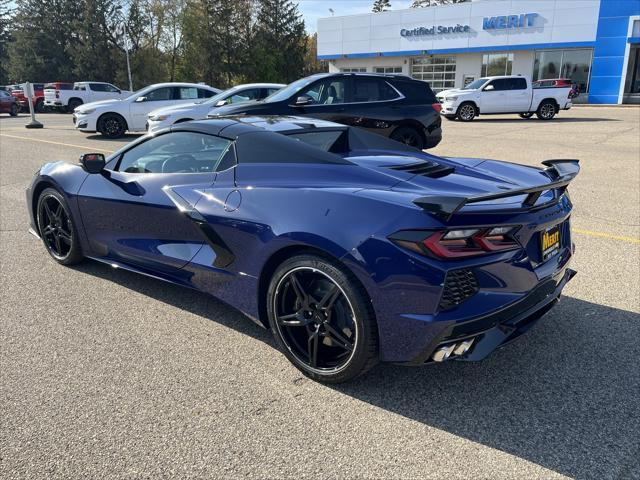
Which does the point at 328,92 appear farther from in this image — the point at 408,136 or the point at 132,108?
the point at 132,108

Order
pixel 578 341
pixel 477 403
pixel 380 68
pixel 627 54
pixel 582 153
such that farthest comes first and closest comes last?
pixel 380 68 → pixel 627 54 → pixel 582 153 → pixel 578 341 → pixel 477 403

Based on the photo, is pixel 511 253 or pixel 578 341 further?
pixel 578 341

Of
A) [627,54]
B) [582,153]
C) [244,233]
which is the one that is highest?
[627,54]

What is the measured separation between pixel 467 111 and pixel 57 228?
65.2ft

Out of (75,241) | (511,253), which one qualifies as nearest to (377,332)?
(511,253)

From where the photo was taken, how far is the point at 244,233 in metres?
3.09

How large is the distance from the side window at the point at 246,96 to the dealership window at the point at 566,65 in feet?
94.4

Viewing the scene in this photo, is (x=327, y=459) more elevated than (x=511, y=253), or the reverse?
(x=511, y=253)

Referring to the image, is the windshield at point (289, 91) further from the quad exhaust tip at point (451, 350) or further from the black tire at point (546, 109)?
the black tire at point (546, 109)

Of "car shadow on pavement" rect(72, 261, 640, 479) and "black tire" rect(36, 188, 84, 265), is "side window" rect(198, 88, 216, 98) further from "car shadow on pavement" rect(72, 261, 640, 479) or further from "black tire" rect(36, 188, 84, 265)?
"car shadow on pavement" rect(72, 261, 640, 479)

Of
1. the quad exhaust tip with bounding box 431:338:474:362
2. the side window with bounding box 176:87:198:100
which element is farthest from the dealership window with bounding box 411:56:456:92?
the quad exhaust tip with bounding box 431:338:474:362

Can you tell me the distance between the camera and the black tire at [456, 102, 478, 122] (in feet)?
71.4

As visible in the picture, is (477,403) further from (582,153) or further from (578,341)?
(582,153)

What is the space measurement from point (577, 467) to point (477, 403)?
22.4 inches
